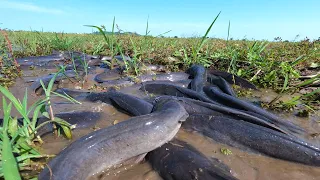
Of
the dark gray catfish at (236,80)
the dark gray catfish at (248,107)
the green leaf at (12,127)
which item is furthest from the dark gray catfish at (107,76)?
the green leaf at (12,127)

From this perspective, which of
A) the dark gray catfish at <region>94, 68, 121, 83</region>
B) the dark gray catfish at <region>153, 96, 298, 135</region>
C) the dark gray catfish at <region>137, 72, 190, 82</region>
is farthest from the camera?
the dark gray catfish at <region>94, 68, 121, 83</region>

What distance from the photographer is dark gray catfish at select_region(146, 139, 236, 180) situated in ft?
5.85

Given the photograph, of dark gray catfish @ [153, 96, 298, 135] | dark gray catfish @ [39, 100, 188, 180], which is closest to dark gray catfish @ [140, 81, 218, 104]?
dark gray catfish @ [153, 96, 298, 135]

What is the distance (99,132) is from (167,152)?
1.85 feet

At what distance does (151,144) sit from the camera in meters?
2.21

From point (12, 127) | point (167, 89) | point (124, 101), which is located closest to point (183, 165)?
point (12, 127)

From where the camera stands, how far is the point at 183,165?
6.24 feet

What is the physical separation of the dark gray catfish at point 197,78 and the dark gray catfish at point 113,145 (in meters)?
1.55

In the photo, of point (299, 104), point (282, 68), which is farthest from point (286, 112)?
point (282, 68)

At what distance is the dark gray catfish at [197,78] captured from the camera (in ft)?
13.2

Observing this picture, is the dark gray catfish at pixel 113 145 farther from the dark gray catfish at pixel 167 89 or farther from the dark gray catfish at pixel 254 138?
the dark gray catfish at pixel 167 89

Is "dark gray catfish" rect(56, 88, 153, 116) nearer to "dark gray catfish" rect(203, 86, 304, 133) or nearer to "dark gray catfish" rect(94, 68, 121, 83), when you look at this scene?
"dark gray catfish" rect(203, 86, 304, 133)

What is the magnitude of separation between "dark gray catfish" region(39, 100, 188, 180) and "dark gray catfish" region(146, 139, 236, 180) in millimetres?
110

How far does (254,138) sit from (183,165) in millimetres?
815
